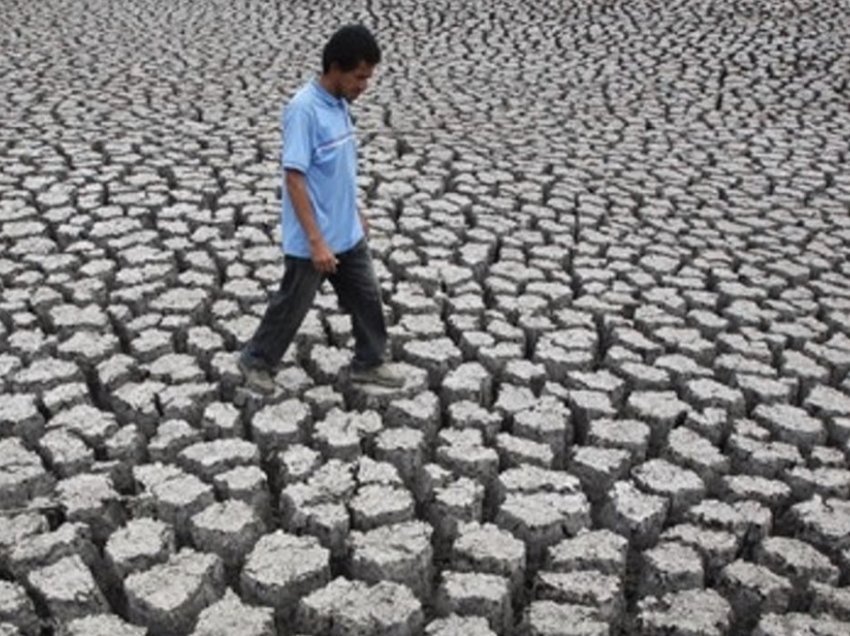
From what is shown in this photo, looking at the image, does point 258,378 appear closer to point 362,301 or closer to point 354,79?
point 362,301

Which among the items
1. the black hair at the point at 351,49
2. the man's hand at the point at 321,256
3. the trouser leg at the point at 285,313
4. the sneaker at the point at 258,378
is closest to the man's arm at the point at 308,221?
the man's hand at the point at 321,256

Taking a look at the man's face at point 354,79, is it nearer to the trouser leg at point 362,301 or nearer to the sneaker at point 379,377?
the trouser leg at point 362,301

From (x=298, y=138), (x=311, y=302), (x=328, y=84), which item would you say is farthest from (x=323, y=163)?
(x=311, y=302)

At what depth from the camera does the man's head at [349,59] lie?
294cm

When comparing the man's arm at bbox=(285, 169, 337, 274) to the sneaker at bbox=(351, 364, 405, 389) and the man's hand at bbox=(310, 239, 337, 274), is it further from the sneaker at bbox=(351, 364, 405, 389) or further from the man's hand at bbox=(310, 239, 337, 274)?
the sneaker at bbox=(351, 364, 405, 389)

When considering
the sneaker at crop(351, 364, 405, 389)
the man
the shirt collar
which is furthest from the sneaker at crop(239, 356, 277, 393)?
the shirt collar

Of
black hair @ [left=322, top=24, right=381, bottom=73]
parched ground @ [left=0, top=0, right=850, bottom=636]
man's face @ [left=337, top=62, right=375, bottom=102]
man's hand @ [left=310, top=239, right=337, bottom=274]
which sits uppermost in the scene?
black hair @ [left=322, top=24, right=381, bottom=73]

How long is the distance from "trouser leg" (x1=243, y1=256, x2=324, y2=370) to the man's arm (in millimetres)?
135

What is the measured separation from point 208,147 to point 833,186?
348 centimetres

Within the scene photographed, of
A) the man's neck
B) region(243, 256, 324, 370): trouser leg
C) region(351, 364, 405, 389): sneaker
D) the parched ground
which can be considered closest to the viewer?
the parched ground

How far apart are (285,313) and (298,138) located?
0.61m

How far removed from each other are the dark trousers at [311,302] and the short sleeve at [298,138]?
34cm

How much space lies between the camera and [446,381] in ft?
11.4

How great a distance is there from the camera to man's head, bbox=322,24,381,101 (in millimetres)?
2941
